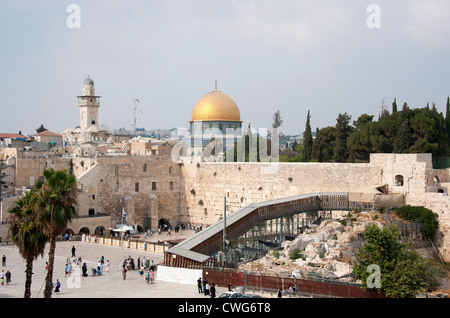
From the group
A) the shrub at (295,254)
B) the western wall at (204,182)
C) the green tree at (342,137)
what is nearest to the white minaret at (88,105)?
the western wall at (204,182)

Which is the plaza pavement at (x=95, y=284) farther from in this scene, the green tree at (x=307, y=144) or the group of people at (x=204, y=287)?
the green tree at (x=307, y=144)

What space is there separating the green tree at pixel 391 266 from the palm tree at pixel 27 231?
994cm

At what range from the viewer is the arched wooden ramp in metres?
20.4

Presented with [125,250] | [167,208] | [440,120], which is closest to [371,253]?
[125,250]

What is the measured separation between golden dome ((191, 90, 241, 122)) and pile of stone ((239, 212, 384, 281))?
27731 mm

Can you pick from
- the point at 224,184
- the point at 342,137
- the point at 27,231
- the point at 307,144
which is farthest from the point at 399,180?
the point at 27,231

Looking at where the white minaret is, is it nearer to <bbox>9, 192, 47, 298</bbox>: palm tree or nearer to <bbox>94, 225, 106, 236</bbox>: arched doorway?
<bbox>94, 225, 106, 236</bbox>: arched doorway

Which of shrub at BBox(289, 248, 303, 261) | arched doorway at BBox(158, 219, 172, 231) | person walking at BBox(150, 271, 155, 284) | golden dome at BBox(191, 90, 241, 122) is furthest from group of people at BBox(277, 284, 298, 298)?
golden dome at BBox(191, 90, 241, 122)

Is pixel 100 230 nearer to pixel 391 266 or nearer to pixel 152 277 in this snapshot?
pixel 152 277

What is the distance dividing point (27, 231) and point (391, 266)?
11.6 metres

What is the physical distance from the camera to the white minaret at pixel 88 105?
55.4 meters

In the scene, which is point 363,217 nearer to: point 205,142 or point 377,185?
point 377,185
